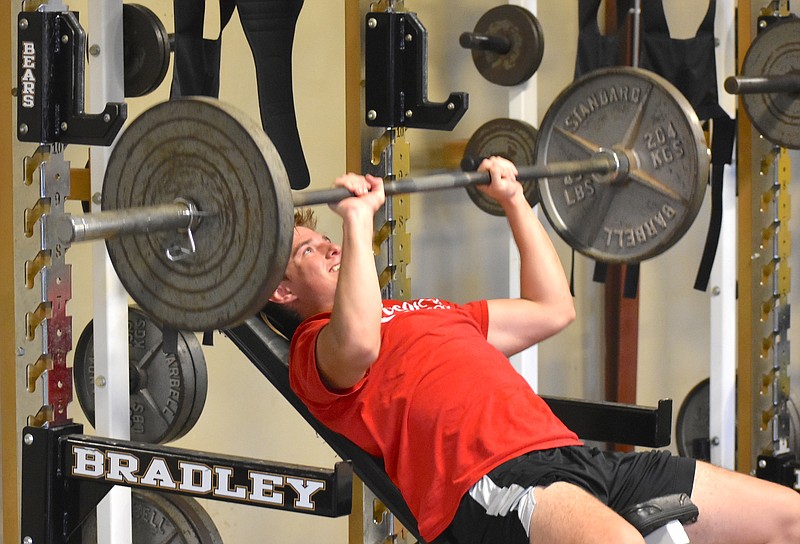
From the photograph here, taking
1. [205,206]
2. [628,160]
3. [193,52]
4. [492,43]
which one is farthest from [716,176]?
[205,206]

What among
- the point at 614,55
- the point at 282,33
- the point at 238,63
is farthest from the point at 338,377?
the point at 614,55

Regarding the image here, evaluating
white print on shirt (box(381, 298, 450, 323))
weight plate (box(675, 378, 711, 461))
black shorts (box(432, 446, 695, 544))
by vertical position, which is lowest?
weight plate (box(675, 378, 711, 461))

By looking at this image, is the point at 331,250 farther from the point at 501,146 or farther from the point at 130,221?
the point at 501,146

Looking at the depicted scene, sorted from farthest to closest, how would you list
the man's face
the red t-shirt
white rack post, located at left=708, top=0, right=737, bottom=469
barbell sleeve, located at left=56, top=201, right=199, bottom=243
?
white rack post, located at left=708, top=0, right=737, bottom=469 < the man's face < the red t-shirt < barbell sleeve, located at left=56, top=201, right=199, bottom=243

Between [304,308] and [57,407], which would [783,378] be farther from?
[57,407]

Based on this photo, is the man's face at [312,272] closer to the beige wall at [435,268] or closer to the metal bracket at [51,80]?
the metal bracket at [51,80]

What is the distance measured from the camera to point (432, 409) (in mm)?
2033

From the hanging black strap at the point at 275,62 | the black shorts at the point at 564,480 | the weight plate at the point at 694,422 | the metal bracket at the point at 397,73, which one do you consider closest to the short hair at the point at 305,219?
the hanging black strap at the point at 275,62

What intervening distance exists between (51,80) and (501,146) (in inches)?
63.3

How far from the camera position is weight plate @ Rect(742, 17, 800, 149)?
295cm

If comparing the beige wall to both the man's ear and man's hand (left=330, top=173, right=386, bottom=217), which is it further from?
man's hand (left=330, top=173, right=386, bottom=217)

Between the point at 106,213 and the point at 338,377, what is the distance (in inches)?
22.6

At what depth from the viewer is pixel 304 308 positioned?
2328 mm

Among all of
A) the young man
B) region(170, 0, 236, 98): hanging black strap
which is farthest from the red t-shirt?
region(170, 0, 236, 98): hanging black strap
